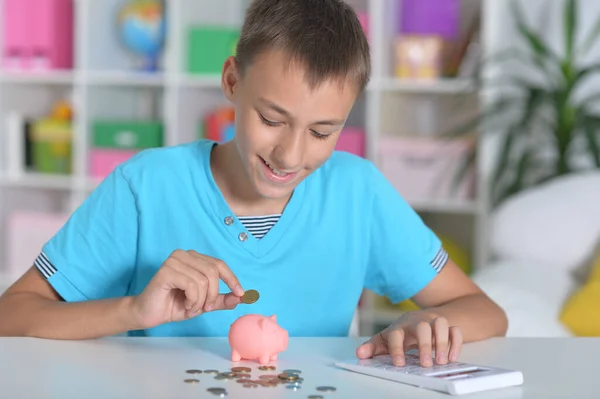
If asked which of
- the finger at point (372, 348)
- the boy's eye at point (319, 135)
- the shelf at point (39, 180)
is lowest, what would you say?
the shelf at point (39, 180)

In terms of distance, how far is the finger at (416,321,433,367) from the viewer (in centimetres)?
107

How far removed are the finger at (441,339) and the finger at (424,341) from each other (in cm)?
1

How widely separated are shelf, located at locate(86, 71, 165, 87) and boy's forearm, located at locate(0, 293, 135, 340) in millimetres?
2604

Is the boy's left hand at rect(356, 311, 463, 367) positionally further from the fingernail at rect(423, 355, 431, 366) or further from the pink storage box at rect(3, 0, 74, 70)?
the pink storage box at rect(3, 0, 74, 70)

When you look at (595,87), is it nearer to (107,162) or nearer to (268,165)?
(107,162)

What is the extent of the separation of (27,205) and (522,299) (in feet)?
9.31

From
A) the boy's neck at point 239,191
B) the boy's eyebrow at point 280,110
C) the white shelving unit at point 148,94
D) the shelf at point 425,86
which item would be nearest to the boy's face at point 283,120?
the boy's eyebrow at point 280,110

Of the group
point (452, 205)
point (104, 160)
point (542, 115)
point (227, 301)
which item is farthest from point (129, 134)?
point (227, 301)

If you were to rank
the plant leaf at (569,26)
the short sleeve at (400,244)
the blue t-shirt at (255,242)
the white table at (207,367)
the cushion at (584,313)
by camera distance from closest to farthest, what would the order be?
1. the white table at (207,367)
2. the blue t-shirt at (255,242)
3. the short sleeve at (400,244)
4. the cushion at (584,313)
5. the plant leaf at (569,26)

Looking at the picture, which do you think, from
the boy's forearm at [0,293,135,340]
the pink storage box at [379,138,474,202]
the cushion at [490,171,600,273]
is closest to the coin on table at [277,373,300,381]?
the boy's forearm at [0,293,135,340]

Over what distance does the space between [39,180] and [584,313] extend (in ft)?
8.65

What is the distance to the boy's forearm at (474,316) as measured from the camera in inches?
51.4

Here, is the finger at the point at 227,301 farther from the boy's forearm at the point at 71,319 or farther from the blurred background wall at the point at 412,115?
the blurred background wall at the point at 412,115

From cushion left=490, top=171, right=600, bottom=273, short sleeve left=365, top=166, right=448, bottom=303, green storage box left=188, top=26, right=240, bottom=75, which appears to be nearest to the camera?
short sleeve left=365, top=166, right=448, bottom=303
